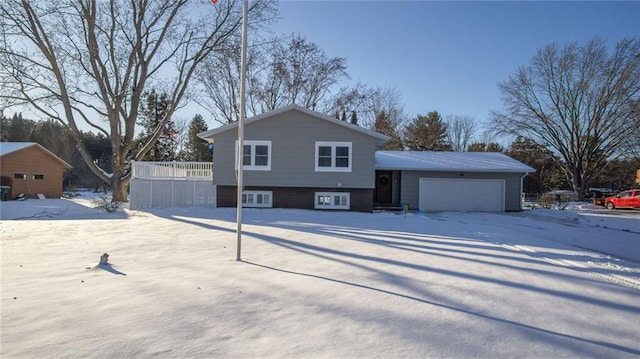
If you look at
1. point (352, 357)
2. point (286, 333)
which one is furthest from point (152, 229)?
point (352, 357)

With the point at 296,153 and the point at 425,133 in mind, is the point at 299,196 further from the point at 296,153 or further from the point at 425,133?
the point at 425,133

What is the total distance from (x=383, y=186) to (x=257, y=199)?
7616 millimetres

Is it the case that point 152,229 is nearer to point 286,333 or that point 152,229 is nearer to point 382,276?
point 382,276

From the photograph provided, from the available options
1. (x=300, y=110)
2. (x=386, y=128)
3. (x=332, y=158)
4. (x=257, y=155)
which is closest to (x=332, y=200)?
(x=332, y=158)

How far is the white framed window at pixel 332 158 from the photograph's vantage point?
17219mm

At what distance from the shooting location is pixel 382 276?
5547mm

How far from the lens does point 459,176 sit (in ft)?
68.0

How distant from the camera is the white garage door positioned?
20.6 m

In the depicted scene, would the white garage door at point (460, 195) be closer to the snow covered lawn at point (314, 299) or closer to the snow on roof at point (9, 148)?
the snow covered lawn at point (314, 299)

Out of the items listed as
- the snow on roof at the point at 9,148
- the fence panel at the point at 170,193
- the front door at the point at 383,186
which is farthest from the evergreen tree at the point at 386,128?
the snow on roof at the point at 9,148

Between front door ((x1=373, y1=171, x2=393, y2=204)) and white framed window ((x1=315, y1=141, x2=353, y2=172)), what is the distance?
4.96 metres

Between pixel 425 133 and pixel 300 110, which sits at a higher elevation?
pixel 425 133

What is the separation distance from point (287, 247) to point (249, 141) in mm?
10096

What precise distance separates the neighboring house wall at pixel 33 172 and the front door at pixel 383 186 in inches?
1037
